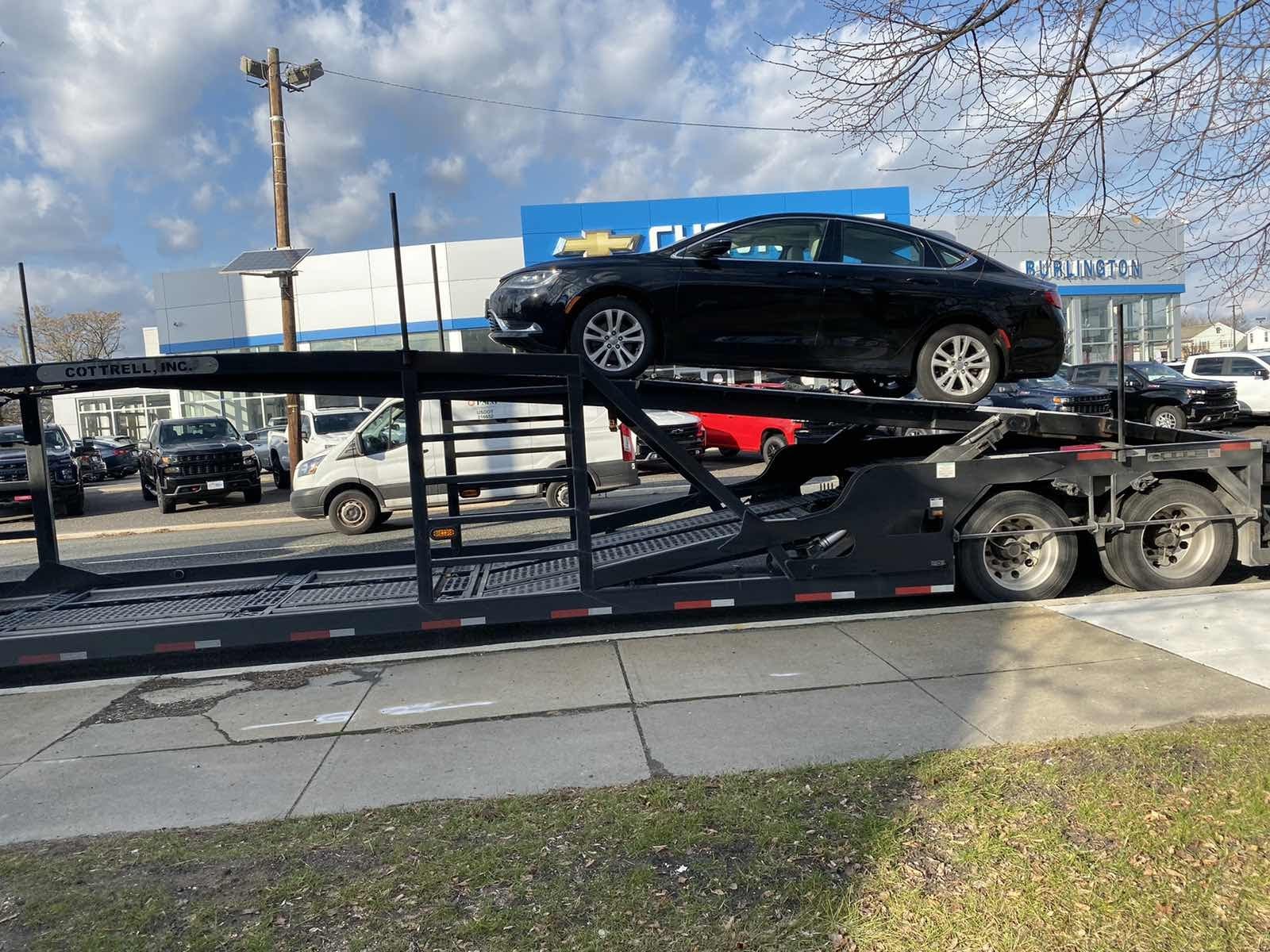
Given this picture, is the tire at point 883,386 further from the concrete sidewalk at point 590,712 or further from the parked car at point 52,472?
the parked car at point 52,472

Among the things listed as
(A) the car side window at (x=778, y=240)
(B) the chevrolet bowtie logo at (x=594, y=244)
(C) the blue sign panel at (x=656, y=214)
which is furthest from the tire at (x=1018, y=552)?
(C) the blue sign panel at (x=656, y=214)

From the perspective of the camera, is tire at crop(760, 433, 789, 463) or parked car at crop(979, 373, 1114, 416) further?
tire at crop(760, 433, 789, 463)

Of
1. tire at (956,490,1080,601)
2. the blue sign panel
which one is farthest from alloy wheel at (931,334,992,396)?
the blue sign panel

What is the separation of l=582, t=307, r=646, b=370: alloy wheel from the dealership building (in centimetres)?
1861

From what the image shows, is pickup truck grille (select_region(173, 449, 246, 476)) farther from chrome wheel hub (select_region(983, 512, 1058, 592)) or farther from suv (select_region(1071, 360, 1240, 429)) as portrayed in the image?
suv (select_region(1071, 360, 1240, 429))

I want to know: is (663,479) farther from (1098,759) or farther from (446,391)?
(1098,759)

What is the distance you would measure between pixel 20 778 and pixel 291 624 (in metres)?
1.74

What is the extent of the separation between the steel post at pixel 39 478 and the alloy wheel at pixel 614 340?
4.04 metres

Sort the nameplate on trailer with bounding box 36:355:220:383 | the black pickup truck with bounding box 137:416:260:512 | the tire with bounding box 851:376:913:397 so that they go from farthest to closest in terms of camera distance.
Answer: the black pickup truck with bounding box 137:416:260:512
the tire with bounding box 851:376:913:397
the nameplate on trailer with bounding box 36:355:220:383

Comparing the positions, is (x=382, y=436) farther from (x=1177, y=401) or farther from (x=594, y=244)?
(x=594, y=244)

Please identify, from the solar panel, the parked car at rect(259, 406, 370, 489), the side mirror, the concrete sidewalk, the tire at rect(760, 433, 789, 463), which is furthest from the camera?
the tire at rect(760, 433, 789, 463)

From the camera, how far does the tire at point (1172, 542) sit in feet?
23.6

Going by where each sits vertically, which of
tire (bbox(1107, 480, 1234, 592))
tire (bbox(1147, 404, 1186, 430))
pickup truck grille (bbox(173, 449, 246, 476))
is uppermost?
pickup truck grille (bbox(173, 449, 246, 476))

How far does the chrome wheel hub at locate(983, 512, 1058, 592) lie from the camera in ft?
23.3
